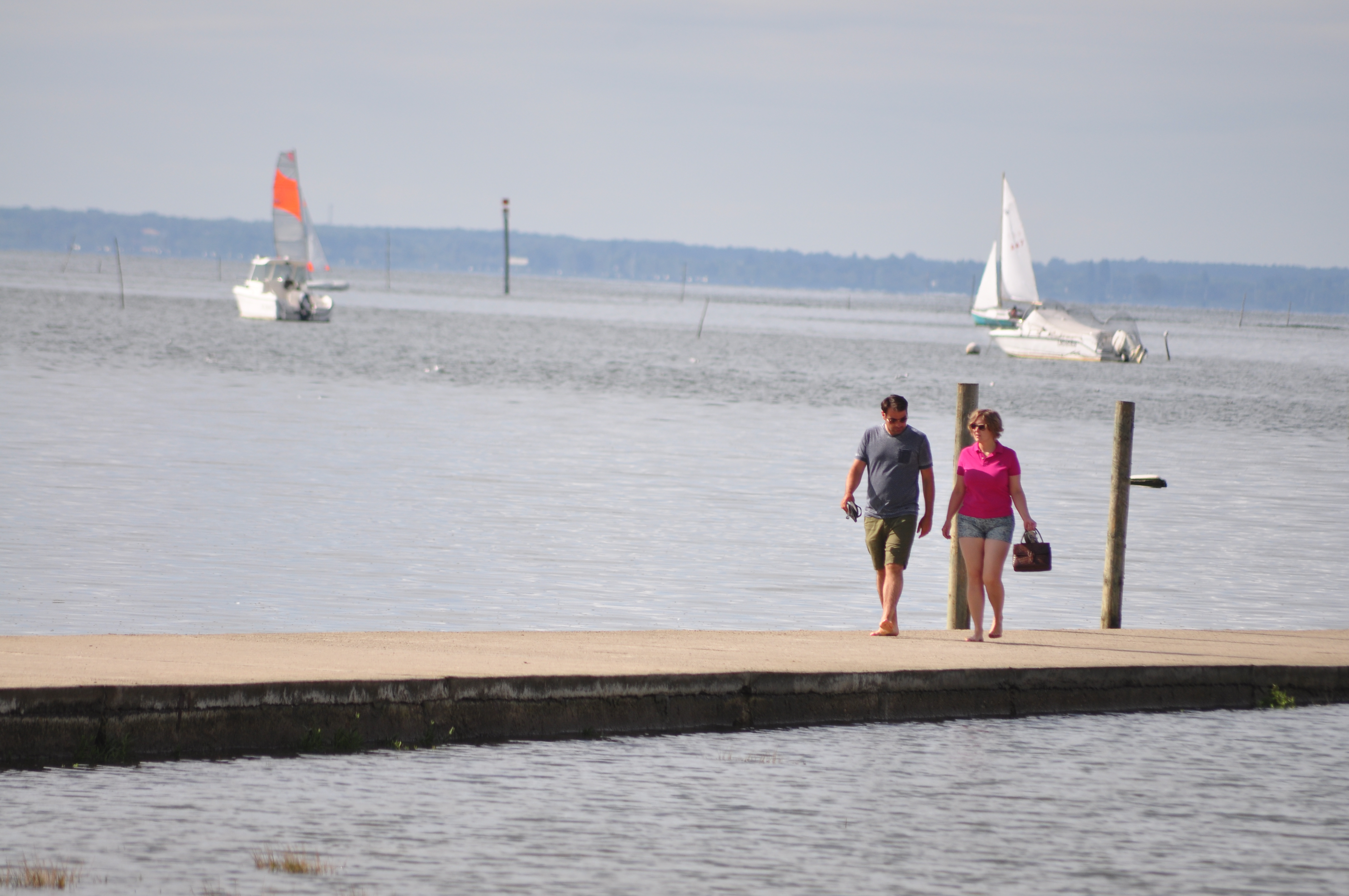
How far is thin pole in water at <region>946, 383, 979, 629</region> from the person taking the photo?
13.3m

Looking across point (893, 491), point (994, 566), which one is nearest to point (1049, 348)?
point (994, 566)

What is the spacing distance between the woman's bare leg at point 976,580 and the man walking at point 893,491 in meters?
0.32

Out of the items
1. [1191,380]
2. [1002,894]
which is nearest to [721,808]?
[1002,894]

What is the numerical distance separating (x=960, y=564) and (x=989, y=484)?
138 cm

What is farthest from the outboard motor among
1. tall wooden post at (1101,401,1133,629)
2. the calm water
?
tall wooden post at (1101,401,1133,629)

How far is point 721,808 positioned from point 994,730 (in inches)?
99.7

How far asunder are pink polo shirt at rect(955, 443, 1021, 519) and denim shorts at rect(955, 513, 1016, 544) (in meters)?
0.02

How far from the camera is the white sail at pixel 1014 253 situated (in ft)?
326

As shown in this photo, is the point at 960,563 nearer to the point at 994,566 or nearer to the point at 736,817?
the point at 994,566

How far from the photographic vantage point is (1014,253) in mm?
99562

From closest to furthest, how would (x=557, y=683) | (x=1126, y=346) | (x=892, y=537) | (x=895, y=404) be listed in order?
(x=557, y=683)
(x=895, y=404)
(x=892, y=537)
(x=1126, y=346)

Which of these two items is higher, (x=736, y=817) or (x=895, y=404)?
(x=895, y=404)

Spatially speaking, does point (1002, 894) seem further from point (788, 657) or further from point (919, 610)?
point (919, 610)

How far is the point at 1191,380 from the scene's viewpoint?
7525cm
